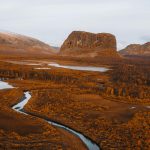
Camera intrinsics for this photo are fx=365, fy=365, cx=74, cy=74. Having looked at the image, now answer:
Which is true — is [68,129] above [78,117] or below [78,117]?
below

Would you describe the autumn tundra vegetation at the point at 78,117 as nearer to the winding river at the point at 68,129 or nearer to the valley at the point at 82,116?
the valley at the point at 82,116

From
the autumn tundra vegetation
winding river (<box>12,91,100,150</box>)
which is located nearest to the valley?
the autumn tundra vegetation

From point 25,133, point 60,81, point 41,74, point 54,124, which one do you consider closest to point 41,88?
point 60,81

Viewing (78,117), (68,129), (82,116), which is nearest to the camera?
(68,129)

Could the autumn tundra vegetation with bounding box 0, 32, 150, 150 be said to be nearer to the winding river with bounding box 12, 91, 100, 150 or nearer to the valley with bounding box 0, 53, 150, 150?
the valley with bounding box 0, 53, 150, 150

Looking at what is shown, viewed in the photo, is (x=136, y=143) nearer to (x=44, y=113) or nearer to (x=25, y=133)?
(x=25, y=133)

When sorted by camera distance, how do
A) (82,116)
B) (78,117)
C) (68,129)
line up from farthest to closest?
1. (82,116)
2. (78,117)
3. (68,129)

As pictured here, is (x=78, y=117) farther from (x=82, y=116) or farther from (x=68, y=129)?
(x=68, y=129)

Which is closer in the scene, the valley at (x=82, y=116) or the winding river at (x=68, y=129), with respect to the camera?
the winding river at (x=68, y=129)

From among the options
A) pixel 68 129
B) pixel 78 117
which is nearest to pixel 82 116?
pixel 78 117

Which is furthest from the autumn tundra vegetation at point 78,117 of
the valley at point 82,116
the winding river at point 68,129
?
the winding river at point 68,129

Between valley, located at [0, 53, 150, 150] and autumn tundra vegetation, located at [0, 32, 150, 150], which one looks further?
valley, located at [0, 53, 150, 150]
